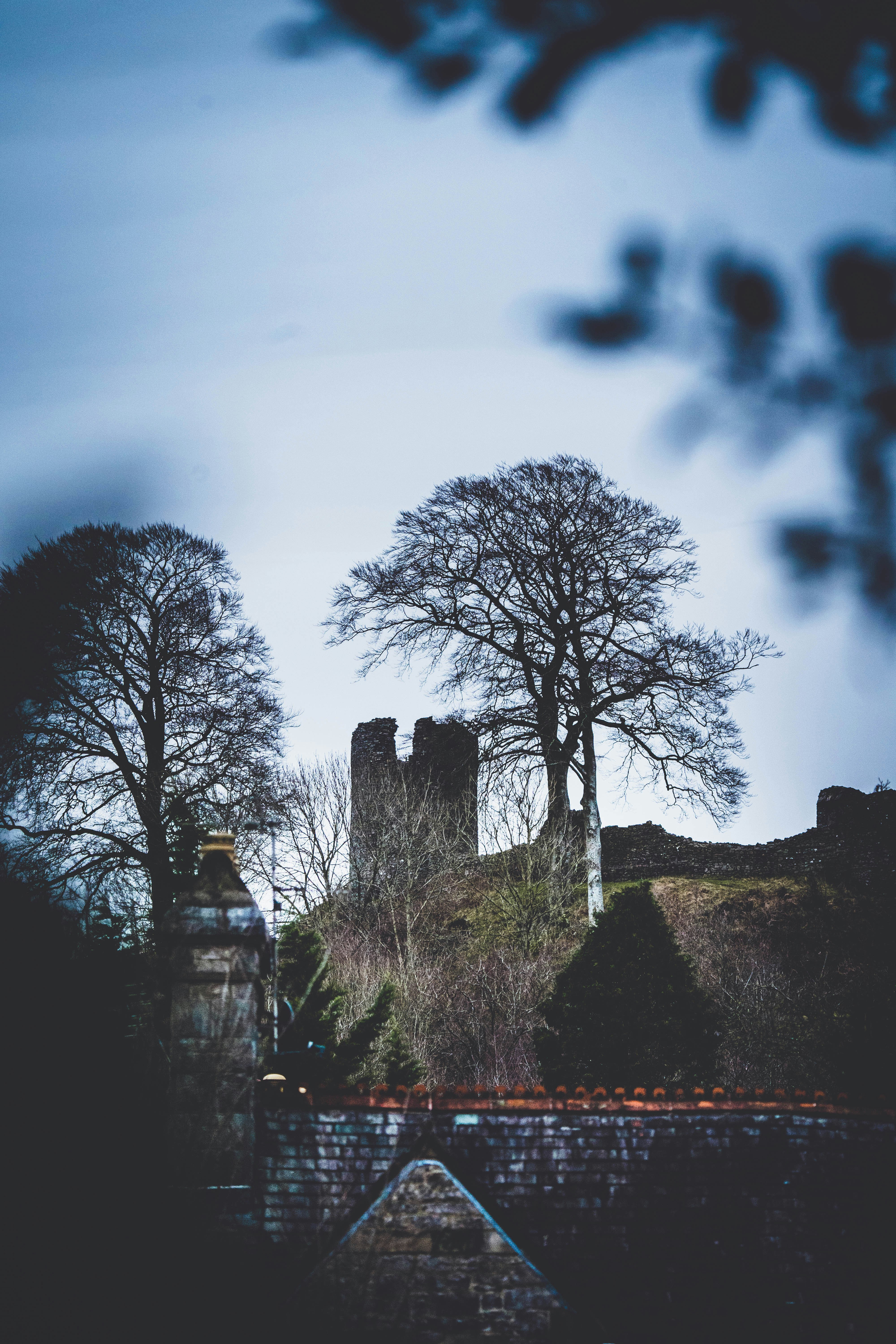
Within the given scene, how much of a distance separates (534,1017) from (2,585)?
619 inches

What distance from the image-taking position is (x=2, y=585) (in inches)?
867

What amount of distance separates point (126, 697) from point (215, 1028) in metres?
13.8

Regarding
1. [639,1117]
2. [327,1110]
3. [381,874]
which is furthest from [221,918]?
[381,874]

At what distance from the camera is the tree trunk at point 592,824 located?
26016 mm

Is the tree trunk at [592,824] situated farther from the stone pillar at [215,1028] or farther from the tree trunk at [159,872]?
the stone pillar at [215,1028]

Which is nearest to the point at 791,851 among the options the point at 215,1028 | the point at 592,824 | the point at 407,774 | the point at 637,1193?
the point at 592,824

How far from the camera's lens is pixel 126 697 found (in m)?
22.0

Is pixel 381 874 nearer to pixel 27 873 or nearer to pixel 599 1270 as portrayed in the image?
pixel 27 873

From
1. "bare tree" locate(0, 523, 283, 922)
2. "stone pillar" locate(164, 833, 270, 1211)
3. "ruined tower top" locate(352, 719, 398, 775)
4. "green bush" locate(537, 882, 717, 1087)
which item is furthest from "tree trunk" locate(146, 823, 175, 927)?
"ruined tower top" locate(352, 719, 398, 775)

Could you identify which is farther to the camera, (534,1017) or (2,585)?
(534,1017)

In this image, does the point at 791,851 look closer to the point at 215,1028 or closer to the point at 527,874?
the point at 527,874

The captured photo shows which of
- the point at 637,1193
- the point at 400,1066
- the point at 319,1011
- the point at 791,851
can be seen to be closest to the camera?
the point at 637,1193

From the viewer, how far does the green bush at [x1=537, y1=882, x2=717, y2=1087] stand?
58.5 ft

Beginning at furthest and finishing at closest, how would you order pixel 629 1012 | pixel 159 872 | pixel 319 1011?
pixel 159 872, pixel 629 1012, pixel 319 1011
